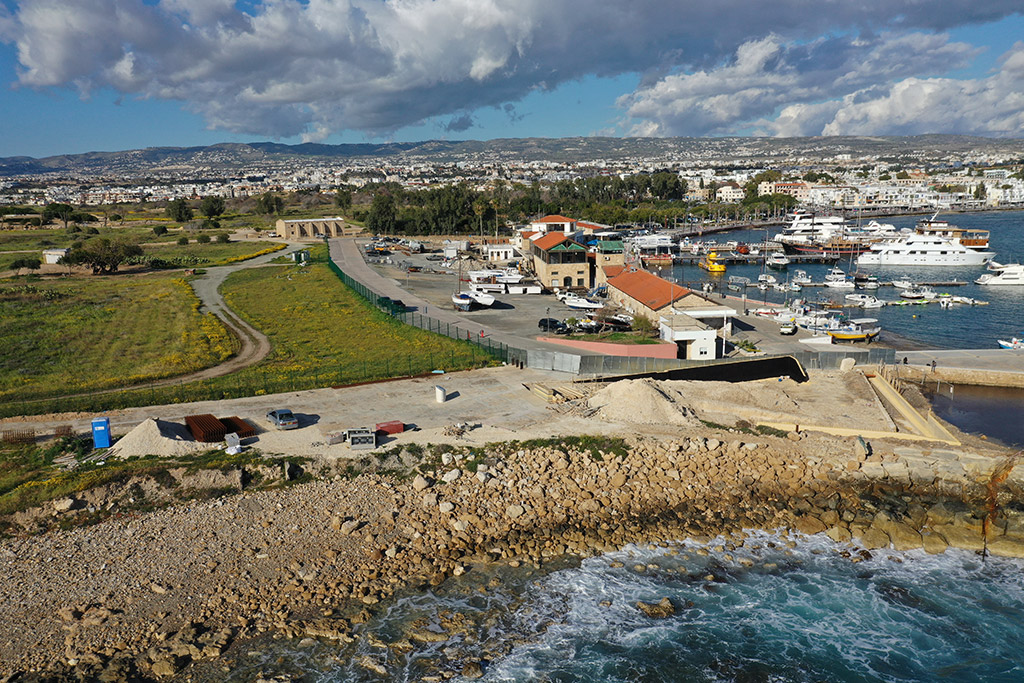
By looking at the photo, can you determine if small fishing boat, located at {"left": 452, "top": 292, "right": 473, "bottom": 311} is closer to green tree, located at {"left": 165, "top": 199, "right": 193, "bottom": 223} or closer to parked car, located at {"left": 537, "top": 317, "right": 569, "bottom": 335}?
parked car, located at {"left": 537, "top": 317, "right": 569, "bottom": 335}

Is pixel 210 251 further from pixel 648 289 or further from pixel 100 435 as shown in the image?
pixel 100 435

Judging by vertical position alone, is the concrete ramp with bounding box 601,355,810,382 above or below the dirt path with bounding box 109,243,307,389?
below

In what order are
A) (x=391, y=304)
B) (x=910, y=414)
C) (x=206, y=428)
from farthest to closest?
(x=391, y=304) < (x=910, y=414) < (x=206, y=428)

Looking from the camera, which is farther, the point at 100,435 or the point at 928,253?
the point at 928,253

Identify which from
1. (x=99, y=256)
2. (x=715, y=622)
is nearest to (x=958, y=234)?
(x=715, y=622)

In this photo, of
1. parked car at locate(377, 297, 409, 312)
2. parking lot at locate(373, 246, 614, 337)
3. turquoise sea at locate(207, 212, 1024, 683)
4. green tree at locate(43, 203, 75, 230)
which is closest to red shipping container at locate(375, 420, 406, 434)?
turquoise sea at locate(207, 212, 1024, 683)

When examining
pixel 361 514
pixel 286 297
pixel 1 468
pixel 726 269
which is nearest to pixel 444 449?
pixel 361 514

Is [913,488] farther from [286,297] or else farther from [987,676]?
[286,297]
